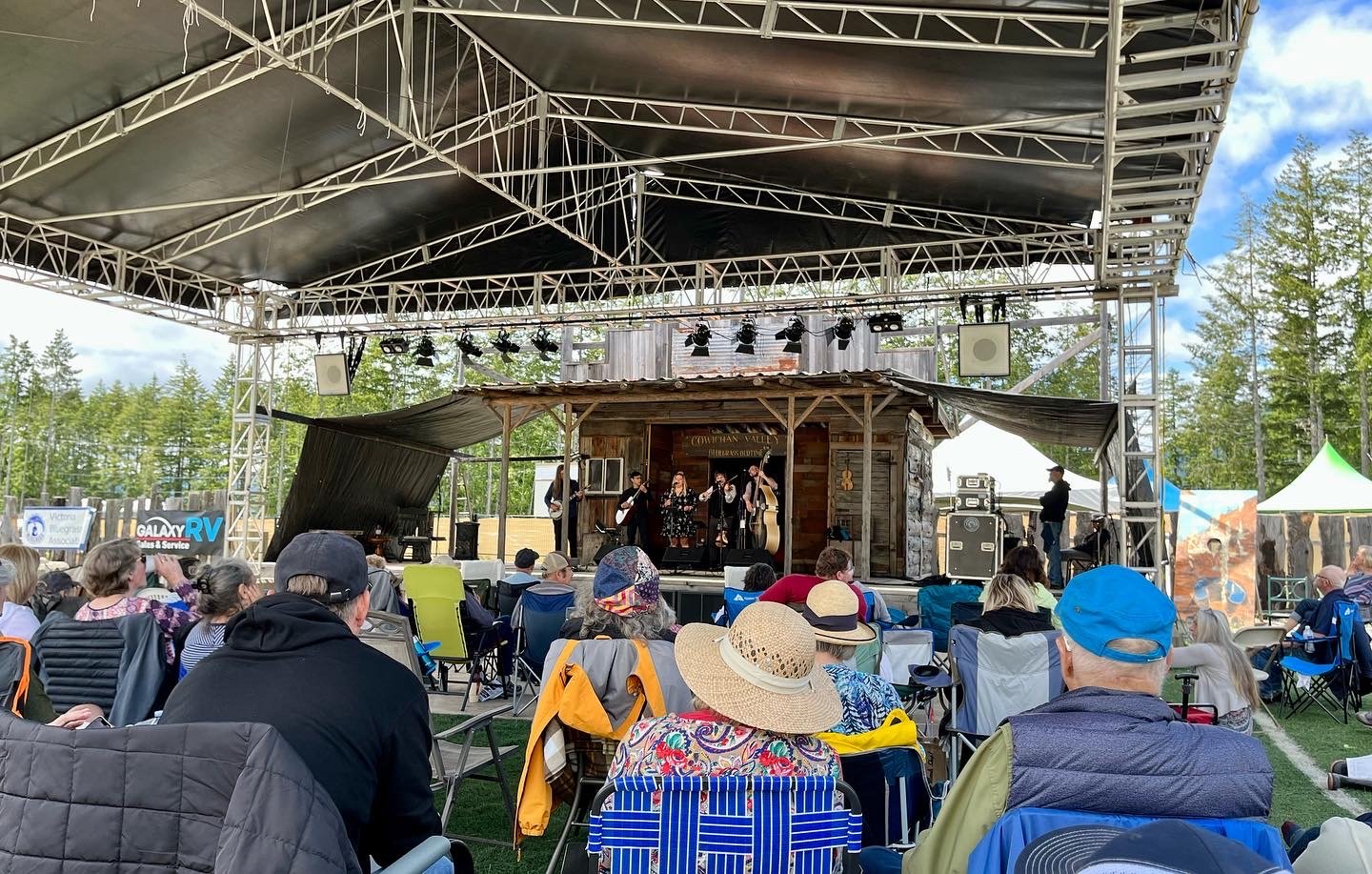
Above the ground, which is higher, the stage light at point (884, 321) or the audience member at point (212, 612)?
the stage light at point (884, 321)

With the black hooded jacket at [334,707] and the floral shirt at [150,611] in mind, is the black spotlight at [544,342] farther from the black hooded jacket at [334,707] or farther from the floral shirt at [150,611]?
the black hooded jacket at [334,707]

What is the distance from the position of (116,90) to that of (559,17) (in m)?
4.64

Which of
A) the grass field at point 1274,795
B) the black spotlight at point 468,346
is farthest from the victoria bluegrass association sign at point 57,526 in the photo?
the grass field at point 1274,795

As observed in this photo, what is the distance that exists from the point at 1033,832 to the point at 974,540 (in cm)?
1286

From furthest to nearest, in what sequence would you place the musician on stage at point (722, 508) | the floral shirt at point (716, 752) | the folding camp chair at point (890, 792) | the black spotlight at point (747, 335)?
the black spotlight at point (747, 335) < the musician on stage at point (722, 508) < the folding camp chair at point (890, 792) < the floral shirt at point (716, 752)

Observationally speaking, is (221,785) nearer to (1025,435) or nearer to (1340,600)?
(1340,600)

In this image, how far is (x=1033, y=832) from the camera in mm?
1542

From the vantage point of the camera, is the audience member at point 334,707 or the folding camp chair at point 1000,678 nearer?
the audience member at point 334,707

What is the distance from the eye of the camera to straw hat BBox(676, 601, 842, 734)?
1952 millimetres

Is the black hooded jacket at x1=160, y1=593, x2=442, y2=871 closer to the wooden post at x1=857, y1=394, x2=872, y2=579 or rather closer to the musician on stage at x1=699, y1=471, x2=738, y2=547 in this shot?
the wooden post at x1=857, y1=394, x2=872, y2=579

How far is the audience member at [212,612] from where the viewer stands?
3.60 meters

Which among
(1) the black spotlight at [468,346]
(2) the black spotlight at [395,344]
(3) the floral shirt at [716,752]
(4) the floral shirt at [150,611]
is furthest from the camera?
(2) the black spotlight at [395,344]

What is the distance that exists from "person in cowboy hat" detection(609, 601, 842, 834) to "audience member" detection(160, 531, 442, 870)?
16.4 inches

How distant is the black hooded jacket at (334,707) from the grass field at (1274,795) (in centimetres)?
173
